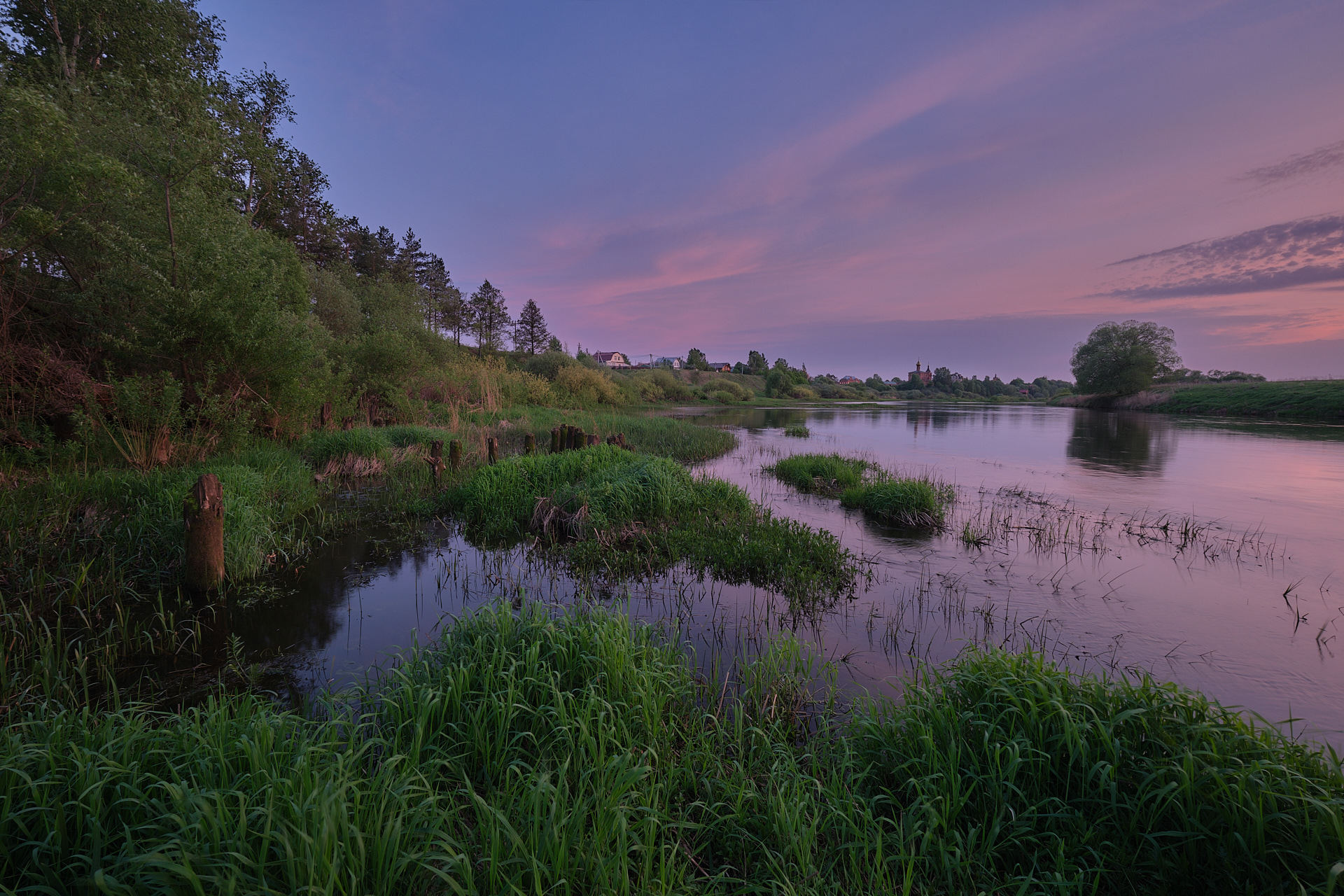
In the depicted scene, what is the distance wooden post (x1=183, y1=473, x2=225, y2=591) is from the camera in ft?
18.1

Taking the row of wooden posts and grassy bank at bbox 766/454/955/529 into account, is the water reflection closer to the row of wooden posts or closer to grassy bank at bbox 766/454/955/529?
grassy bank at bbox 766/454/955/529

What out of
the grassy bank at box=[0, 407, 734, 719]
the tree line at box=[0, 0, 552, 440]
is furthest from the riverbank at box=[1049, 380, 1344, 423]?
the tree line at box=[0, 0, 552, 440]

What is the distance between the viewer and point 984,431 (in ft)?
106

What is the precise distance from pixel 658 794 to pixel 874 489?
9.53 metres

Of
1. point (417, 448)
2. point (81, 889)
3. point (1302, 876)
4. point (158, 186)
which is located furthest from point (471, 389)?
point (1302, 876)

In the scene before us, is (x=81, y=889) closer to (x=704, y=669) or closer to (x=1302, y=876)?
(x=704, y=669)

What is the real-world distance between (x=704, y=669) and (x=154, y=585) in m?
6.54

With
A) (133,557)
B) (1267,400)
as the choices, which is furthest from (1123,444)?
(133,557)

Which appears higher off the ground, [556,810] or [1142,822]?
[556,810]

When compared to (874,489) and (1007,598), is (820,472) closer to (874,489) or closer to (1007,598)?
(874,489)

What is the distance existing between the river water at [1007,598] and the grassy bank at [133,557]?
0.56 m

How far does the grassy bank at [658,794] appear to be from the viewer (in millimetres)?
2047

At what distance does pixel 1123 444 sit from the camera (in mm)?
24234

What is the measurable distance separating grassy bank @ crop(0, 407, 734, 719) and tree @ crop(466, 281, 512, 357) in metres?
62.0
